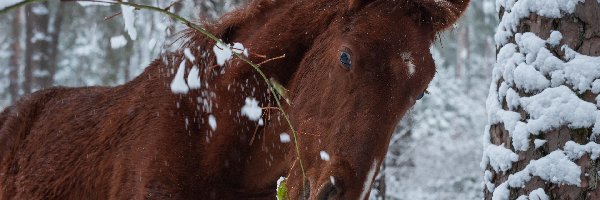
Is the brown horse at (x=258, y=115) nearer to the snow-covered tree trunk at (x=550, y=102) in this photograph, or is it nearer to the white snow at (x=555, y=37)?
the snow-covered tree trunk at (x=550, y=102)

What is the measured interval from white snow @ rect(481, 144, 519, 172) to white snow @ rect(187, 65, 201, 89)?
5.48 feet

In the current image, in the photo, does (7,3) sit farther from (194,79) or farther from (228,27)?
(228,27)

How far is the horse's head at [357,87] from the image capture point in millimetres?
3016

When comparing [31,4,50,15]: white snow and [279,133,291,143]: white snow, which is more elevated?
[31,4,50,15]: white snow

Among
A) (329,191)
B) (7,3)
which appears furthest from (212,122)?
(7,3)

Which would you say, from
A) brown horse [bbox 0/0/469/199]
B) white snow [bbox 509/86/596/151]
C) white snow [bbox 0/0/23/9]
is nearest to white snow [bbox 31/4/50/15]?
brown horse [bbox 0/0/469/199]

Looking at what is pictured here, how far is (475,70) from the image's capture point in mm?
34156

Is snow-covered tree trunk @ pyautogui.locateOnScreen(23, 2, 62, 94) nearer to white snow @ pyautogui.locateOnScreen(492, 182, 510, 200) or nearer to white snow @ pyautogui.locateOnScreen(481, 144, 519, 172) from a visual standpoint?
white snow @ pyautogui.locateOnScreen(481, 144, 519, 172)

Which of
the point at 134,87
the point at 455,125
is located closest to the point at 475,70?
the point at 455,125

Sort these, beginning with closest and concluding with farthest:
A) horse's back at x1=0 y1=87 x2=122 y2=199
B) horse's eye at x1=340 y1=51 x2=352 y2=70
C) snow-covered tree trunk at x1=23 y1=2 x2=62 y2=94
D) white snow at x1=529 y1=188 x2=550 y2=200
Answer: white snow at x1=529 y1=188 x2=550 y2=200
horse's eye at x1=340 y1=51 x2=352 y2=70
horse's back at x1=0 y1=87 x2=122 y2=199
snow-covered tree trunk at x1=23 y1=2 x2=62 y2=94

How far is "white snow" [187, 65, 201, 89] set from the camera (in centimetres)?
359

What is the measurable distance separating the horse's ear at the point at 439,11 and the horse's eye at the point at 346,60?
562 millimetres

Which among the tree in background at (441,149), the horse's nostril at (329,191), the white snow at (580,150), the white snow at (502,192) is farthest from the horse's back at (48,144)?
the tree in background at (441,149)

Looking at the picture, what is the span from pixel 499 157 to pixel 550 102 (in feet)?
1.30
